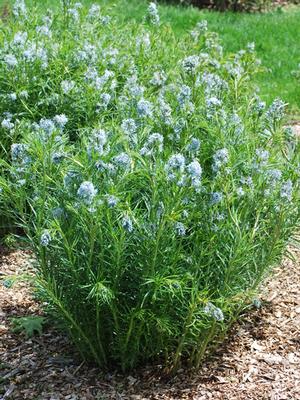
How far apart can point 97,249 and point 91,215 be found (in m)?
0.28

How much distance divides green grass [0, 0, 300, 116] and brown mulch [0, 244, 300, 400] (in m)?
4.04

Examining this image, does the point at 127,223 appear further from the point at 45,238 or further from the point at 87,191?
the point at 45,238

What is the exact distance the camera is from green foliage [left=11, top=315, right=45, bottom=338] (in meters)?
4.39

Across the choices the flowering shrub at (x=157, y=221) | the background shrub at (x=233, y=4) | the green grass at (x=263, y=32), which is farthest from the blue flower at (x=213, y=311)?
the background shrub at (x=233, y=4)

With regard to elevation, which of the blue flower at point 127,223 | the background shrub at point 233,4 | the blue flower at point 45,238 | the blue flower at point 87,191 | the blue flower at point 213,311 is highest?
the blue flower at point 87,191

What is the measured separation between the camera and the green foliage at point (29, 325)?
439 centimetres

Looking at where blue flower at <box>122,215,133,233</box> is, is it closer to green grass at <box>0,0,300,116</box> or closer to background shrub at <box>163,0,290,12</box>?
green grass at <box>0,0,300,116</box>

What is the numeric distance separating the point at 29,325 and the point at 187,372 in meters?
0.95

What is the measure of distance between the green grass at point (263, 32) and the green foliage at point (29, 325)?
442cm

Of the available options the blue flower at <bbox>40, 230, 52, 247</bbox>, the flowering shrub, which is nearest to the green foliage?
the flowering shrub

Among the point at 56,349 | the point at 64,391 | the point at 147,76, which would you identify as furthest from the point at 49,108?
the point at 64,391

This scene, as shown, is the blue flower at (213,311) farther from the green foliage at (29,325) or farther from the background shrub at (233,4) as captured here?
the background shrub at (233,4)

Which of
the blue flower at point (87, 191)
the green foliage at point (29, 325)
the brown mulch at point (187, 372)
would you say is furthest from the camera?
the green foliage at point (29, 325)

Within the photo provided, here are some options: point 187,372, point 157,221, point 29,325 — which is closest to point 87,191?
point 157,221
